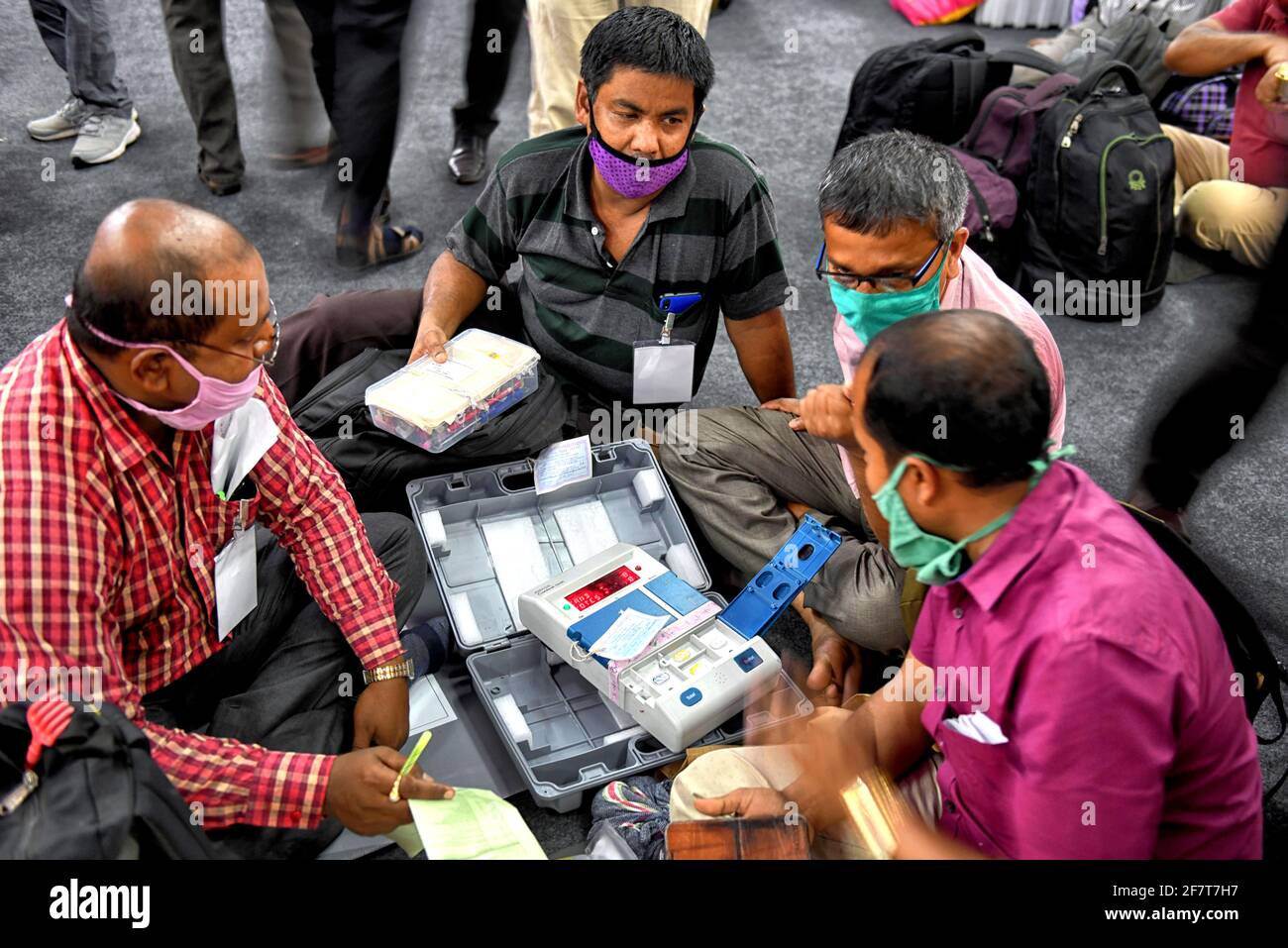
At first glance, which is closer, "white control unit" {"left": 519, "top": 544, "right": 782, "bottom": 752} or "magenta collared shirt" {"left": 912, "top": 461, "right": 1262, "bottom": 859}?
"magenta collared shirt" {"left": 912, "top": 461, "right": 1262, "bottom": 859}

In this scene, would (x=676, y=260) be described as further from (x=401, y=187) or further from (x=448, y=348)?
(x=401, y=187)

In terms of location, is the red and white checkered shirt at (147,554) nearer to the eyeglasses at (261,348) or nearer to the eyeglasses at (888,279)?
the eyeglasses at (261,348)

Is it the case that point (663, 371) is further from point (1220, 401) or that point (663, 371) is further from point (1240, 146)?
point (1240, 146)

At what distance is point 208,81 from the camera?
3305 mm

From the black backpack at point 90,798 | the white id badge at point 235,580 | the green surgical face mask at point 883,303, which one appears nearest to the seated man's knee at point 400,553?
the white id badge at point 235,580

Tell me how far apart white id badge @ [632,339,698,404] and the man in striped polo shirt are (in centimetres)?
2

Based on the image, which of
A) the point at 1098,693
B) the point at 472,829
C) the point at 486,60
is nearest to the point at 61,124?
the point at 486,60

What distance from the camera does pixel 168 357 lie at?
144cm

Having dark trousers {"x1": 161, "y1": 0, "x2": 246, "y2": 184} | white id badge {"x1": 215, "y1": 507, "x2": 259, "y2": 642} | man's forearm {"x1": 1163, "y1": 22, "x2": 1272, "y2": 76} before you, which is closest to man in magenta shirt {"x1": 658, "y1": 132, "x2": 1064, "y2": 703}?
white id badge {"x1": 215, "y1": 507, "x2": 259, "y2": 642}

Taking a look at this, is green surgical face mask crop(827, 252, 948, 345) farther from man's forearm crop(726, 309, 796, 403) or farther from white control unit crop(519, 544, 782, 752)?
white control unit crop(519, 544, 782, 752)

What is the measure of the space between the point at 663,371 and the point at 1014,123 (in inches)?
66.6

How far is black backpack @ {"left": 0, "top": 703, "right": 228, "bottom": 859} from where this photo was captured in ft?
4.00

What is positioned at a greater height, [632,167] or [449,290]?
[632,167]
